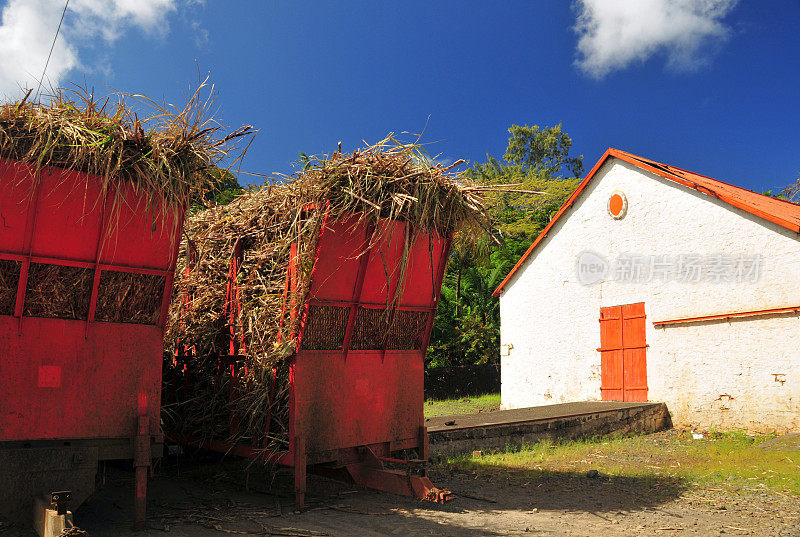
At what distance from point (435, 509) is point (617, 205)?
10.6m

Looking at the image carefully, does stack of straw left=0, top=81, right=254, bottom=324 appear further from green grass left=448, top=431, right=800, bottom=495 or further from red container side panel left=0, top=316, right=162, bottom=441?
green grass left=448, top=431, right=800, bottom=495

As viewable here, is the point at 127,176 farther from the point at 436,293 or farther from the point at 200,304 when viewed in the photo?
the point at 436,293

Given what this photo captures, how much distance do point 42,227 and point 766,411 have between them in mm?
12061

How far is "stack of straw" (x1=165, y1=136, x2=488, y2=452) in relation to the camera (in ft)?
18.3

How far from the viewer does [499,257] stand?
2586 cm

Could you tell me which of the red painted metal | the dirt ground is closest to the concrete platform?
the dirt ground

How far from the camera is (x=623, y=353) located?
1390cm

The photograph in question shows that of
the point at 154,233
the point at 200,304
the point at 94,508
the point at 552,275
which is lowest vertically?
the point at 94,508

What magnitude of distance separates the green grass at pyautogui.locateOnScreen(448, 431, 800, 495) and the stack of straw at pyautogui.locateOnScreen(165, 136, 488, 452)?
12.6 feet

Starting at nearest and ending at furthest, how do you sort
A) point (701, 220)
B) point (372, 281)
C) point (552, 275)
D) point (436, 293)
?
point (372, 281) < point (436, 293) < point (701, 220) < point (552, 275)

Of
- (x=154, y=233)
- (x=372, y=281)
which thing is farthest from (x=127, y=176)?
(x=372, y=281)

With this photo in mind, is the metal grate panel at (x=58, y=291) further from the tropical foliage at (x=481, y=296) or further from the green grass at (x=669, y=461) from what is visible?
the tropical foliage at (x=481, y=296)

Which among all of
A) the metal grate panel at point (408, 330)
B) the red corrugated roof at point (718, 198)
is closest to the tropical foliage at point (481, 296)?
the red corrugated roof at point (718, 198)

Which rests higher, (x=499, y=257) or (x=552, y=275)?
(x=499, y=257)
